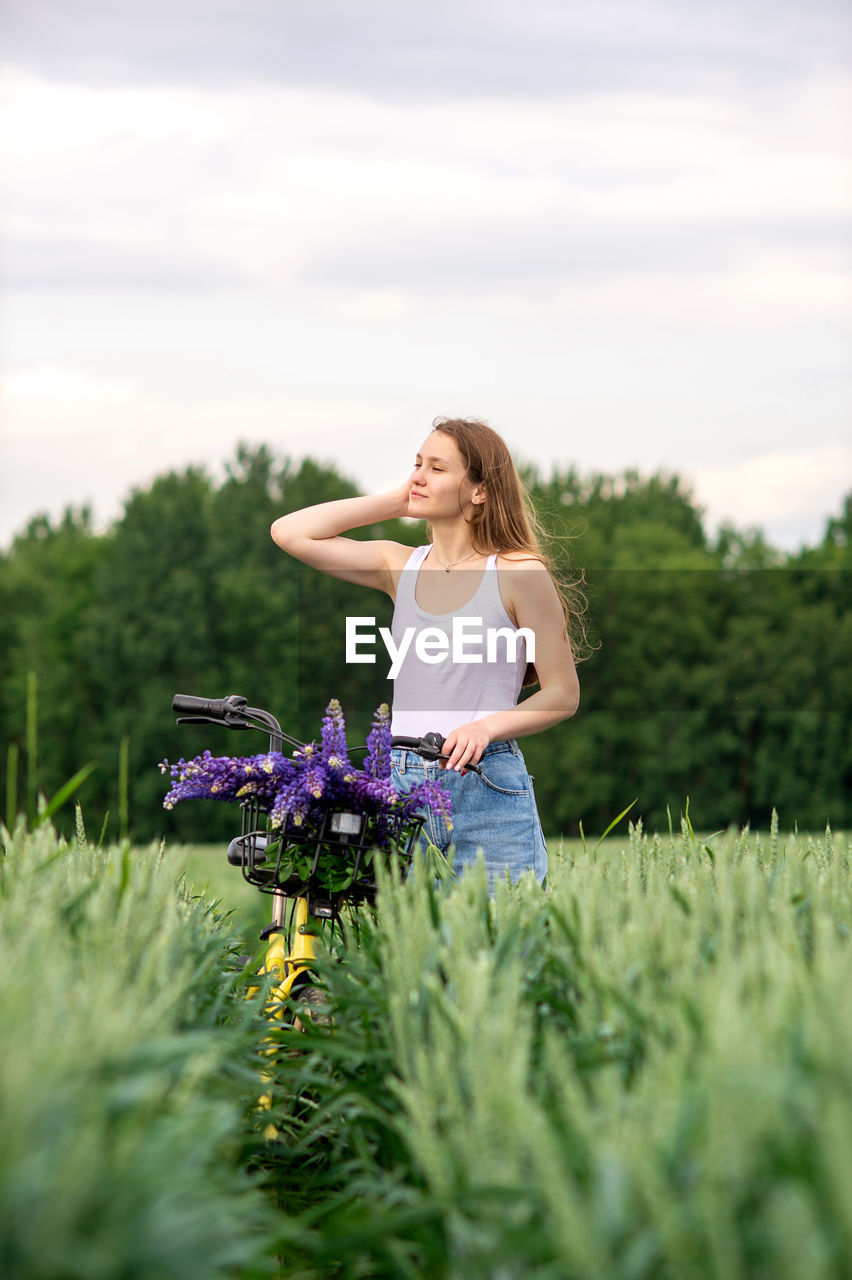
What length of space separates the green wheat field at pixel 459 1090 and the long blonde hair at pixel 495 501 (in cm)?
142

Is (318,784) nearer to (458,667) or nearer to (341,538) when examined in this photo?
(458,667)

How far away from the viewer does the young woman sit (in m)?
3.89

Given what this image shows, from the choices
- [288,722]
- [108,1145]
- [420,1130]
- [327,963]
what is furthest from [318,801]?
[288,722]

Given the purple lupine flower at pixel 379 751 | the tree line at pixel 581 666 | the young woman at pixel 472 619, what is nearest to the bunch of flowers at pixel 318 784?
the purple lupine flower at pixel 379 751

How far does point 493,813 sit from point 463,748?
19.8 inches

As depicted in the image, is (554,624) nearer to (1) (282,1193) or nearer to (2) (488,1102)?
(1) (282,1193)

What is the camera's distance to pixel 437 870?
367cm

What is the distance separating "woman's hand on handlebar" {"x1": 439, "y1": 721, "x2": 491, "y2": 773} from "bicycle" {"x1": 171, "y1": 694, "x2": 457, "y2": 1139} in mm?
29

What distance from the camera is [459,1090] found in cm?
213

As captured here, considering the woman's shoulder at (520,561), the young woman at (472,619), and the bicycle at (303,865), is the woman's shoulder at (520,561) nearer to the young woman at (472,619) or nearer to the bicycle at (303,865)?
the young woman at (472,619)

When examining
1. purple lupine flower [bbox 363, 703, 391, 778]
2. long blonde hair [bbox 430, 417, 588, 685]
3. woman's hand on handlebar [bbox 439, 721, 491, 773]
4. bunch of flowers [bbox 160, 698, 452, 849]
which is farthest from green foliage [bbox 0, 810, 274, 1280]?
long blonde hair [bbox 430, 417, 588, 685]

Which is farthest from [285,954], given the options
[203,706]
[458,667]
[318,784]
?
[458,667]

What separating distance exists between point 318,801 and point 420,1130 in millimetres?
1515

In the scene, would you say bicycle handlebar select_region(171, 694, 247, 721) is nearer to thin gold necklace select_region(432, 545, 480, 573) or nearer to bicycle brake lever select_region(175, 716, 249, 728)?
bicycle brake lever select_region(175, 716, 249, 728)
